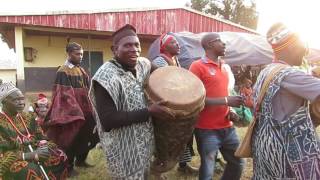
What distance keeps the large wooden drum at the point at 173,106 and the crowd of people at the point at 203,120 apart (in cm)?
7

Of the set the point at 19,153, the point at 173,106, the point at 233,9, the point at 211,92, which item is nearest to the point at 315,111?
the point at 173,106

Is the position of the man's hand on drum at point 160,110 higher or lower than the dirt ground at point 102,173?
higher

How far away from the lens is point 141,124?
2.79 meters

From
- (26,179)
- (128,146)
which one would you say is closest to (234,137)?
(128,146)

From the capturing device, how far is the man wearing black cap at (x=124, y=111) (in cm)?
266

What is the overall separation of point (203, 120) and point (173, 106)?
1.10 metres

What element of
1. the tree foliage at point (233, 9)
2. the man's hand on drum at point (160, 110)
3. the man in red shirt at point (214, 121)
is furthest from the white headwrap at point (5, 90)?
the tree foliage at point (233, 9)

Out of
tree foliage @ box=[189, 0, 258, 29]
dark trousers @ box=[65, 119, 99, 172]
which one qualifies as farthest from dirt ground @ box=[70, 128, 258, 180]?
tree foliage @ box=[189, 0, 258, 29]

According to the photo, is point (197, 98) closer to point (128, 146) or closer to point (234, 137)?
point (128, 146)

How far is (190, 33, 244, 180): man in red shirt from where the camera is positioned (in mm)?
3684

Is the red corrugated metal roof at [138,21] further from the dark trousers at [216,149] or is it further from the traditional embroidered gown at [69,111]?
the dark trousers at [216,149]

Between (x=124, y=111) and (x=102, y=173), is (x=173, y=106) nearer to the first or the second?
(x=124, y=111)

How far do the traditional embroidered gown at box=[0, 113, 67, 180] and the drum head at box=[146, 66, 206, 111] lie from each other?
4.31 ft

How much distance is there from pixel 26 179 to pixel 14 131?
0.44 meters
